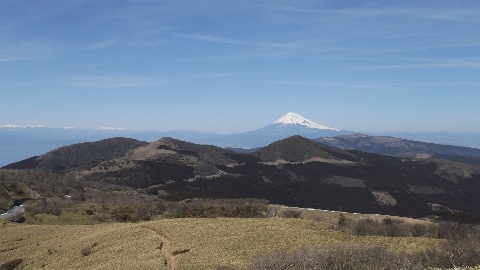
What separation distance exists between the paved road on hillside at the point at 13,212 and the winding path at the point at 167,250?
37594mm

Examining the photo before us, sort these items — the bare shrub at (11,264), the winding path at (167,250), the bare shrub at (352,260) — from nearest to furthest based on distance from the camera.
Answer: the bare shrub at (352,260)
the winding path at (167,250)
the bare shrub at (11,264)

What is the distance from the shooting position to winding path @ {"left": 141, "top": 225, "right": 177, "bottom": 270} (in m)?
37.5

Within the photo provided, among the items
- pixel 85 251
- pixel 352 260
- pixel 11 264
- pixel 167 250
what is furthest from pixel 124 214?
pixel 352 260

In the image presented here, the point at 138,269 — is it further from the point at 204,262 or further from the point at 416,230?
the point at 416,230

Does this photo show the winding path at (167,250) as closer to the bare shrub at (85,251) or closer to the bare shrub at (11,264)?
the bare shrub at (85,251)

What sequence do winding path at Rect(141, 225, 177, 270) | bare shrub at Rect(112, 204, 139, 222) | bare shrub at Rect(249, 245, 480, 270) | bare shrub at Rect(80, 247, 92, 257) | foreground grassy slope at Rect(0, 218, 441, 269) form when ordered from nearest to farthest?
bare shrub at Rect(249, 245, 480, 270) → winding path at Rect(141, 225, 177, 270) → foreground grassy slope at Rect(0, 218, 441, 269) → bare shrub at Rect(80, 247, 92, 257) → bare shrub at Rect(112, 204, 139, 222)

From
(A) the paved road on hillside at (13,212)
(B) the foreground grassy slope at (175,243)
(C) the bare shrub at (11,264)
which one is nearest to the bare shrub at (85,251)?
(B) the foreground grassy slope at (175,243)

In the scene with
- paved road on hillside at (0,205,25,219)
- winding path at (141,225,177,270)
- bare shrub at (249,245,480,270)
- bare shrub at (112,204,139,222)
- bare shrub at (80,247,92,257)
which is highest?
bare shrub at (249,245,480,270)

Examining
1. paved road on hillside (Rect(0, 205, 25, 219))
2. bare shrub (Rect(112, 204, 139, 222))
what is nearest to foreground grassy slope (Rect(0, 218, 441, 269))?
bare shrub (Rect(112, 204, 139, 222))

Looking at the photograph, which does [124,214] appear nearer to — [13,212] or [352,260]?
[13,212]

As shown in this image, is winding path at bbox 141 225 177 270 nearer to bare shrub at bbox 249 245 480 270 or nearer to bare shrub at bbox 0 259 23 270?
bare shrub at bbox 249 245 480 270

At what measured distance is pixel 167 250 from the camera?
4328 centimetres

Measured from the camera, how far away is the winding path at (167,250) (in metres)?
37.5

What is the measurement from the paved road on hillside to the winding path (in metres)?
37.6
